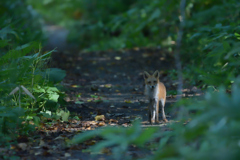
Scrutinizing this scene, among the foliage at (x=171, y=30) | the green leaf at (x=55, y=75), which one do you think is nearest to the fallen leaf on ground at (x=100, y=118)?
the green leaf at (x=55, y=75)

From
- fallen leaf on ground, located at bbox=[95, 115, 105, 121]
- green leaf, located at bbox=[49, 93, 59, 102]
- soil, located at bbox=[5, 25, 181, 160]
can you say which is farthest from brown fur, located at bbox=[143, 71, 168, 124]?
green leaf, located at bbox=[49, 93, 59, 102]

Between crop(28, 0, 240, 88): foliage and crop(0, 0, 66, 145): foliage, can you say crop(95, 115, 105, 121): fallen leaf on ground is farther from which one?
crop(28, 0, 240, 88): foliage

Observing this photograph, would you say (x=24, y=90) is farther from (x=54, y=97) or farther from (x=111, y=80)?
(x=111, y=80)

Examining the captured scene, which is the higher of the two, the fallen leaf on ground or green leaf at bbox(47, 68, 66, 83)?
green leaf at bbox(47, 68, 66, 83)

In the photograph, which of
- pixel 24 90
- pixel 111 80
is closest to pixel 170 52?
pixel 111 80

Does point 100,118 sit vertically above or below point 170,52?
below

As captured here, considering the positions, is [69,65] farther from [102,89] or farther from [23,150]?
[23,150]

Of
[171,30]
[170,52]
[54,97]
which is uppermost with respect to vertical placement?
[171,30]

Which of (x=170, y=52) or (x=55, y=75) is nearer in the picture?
(x=55, y=75)

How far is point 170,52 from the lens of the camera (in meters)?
12.2

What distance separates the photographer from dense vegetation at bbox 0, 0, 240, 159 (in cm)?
303

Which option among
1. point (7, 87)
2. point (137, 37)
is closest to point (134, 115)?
point (7, 87)

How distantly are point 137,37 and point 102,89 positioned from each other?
6054mm

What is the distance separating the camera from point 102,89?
8.91 metres
